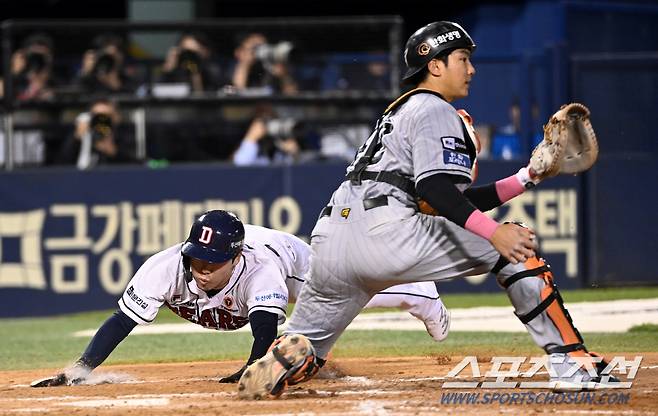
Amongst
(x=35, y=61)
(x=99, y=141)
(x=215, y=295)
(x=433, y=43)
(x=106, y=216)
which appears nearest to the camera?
(x=433, y=43)

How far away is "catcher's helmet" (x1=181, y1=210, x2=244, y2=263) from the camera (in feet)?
18.4

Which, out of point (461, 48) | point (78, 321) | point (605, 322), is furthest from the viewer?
point (78, 321)

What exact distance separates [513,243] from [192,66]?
24.7ft

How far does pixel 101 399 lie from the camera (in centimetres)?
543

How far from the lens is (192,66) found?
1177 cm

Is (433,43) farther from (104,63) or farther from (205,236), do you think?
(104,63)

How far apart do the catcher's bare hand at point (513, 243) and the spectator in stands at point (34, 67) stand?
785 centimetres

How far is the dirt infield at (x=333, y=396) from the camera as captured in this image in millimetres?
4840

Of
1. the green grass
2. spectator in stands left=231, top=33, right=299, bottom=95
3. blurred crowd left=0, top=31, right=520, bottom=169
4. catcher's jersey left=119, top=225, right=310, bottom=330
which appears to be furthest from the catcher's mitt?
spectator in stands left=231, top=33, right=299, bottom=95

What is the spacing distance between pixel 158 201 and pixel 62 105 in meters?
1.39

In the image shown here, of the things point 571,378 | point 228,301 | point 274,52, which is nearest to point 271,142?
point 274,52

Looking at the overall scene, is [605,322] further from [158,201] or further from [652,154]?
[158,201]

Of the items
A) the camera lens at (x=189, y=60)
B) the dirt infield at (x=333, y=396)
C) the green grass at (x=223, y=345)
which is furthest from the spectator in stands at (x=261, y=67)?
the dirt infield at (x=333, y=396)

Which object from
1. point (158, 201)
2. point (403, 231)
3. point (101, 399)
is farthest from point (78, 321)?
point (403, 231)
